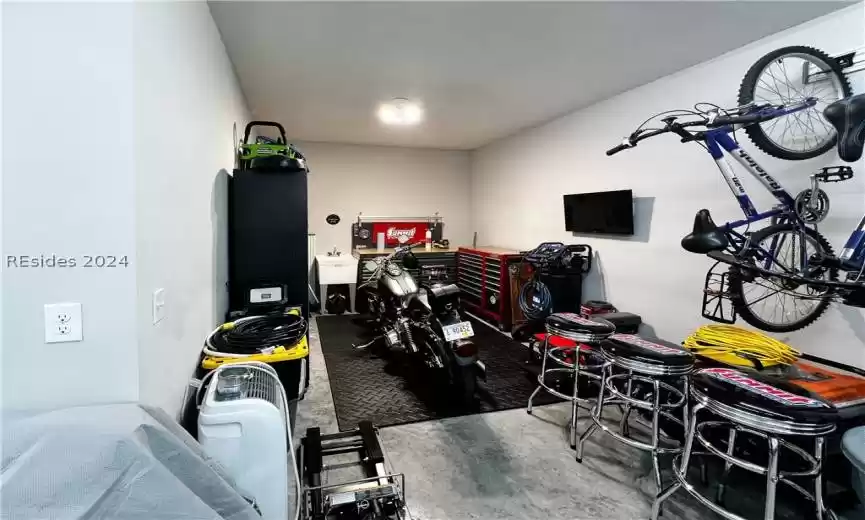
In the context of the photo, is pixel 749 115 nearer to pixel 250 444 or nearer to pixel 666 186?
pixel 666 186

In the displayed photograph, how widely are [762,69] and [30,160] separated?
140 inches

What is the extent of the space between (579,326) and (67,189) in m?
2.53

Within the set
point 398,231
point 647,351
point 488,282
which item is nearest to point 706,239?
point 647,351

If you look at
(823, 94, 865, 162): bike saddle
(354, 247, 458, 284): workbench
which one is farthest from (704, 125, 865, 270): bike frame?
(354, 247, 458, 284): workbench

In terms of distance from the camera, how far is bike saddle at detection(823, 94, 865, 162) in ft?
5.90

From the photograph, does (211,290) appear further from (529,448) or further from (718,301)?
(718,301)

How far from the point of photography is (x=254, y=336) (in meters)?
2.13

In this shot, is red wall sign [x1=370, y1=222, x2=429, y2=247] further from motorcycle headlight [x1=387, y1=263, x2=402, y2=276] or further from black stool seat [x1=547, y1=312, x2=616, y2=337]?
black stool seat [x1=547, y1=312, x2=616, y2=337]

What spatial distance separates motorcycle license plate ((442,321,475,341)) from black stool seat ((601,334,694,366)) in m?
0.91

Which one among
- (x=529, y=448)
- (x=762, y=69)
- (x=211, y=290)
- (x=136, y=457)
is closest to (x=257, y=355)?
(x=211, y=290)

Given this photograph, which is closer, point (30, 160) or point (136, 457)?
point (136, 457)

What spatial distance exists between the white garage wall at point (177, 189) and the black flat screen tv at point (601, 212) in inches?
132

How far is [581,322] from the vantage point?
2646 mm

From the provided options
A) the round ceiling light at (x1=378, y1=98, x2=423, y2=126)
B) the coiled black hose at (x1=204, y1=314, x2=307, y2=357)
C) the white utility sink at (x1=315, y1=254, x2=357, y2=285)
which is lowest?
the coiled black hose at (x1=204, y1=314, x2=307, y2=357)
